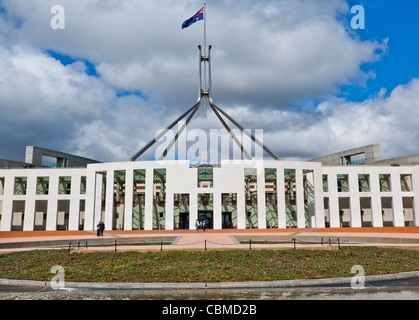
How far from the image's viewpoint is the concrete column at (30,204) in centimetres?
3666

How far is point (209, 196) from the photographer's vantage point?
38.0 meters

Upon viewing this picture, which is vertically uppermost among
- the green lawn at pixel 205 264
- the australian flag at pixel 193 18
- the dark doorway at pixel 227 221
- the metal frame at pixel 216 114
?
the australian flag at pixel 193 18

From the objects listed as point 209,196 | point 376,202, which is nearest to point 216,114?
point 209,196

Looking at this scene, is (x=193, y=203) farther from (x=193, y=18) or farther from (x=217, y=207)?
(x=193, y=18)

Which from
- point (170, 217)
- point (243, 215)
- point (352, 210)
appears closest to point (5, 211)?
point (170, 217)

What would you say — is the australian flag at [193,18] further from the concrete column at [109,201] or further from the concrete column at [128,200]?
the concrete column at [109,201]

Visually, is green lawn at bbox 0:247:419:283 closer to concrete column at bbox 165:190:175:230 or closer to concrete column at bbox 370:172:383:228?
concrete column at bbox 165:190:175:230

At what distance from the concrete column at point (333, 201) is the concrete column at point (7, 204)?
120 feet

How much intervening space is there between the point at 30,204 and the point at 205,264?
3258 cm

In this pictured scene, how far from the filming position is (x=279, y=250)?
46.9 ft

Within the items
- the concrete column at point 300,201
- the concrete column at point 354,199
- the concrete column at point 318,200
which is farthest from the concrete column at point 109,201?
the concrete column at point 354,199

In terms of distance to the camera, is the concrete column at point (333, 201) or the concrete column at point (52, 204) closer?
the concrete column at point (333, 201)
